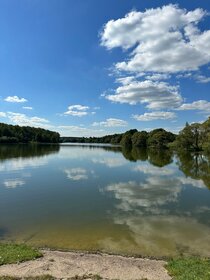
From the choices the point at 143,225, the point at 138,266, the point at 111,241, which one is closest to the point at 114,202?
the point at 143,225

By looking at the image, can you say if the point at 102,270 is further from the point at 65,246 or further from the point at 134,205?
the point at 134,205

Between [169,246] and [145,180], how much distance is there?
20738 millimetres

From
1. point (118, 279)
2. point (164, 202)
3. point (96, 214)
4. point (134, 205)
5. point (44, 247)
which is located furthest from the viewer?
point (164, 202)

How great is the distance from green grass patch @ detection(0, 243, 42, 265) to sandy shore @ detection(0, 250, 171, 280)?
12.2 inches

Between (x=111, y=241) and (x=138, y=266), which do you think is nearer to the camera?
(x=138, y=266)

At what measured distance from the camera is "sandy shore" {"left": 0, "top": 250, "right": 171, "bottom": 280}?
370 inches

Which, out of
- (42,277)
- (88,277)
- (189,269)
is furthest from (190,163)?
(42,277)

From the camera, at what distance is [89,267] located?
1012 cm

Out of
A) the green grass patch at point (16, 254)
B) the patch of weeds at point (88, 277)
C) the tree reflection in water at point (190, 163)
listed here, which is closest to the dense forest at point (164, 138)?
the tree reflection in water at point (190, 163)

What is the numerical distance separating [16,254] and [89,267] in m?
2.82

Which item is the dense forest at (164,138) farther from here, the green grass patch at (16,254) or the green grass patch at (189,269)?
the green grass patch at (16,254)

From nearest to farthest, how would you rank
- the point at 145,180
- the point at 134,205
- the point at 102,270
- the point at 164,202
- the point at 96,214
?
the point at 102,270, the point at 96,214, the point at 134,205, the point at 164,202, the point at 145,180

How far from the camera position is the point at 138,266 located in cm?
1042

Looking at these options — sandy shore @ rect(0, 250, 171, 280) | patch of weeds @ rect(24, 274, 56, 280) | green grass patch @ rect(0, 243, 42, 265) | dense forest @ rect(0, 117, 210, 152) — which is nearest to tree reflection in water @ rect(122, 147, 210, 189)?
dense forest @ rect(0, 117, 210, 152)
